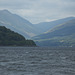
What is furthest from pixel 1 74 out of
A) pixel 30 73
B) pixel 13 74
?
pixel 30 73

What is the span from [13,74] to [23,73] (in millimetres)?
2836

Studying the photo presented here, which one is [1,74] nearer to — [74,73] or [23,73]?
[23,73]

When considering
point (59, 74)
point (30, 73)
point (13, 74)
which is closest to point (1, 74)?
point (13, 74)

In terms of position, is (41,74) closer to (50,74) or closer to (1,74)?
(50,74)

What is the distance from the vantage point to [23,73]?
218 feet

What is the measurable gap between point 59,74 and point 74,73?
161 inches

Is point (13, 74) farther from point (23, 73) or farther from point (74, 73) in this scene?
point (74, 73)

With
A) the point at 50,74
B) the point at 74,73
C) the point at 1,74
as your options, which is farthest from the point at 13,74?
the point at 74,73

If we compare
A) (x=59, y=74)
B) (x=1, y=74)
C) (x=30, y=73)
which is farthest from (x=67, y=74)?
(x=1, y=74)

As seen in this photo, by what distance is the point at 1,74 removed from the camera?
6312cm

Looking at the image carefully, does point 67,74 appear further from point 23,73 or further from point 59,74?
point 23,73

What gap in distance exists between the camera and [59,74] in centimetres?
6462

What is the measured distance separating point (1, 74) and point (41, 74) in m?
8.32

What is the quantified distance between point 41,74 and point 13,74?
589 centimetres
